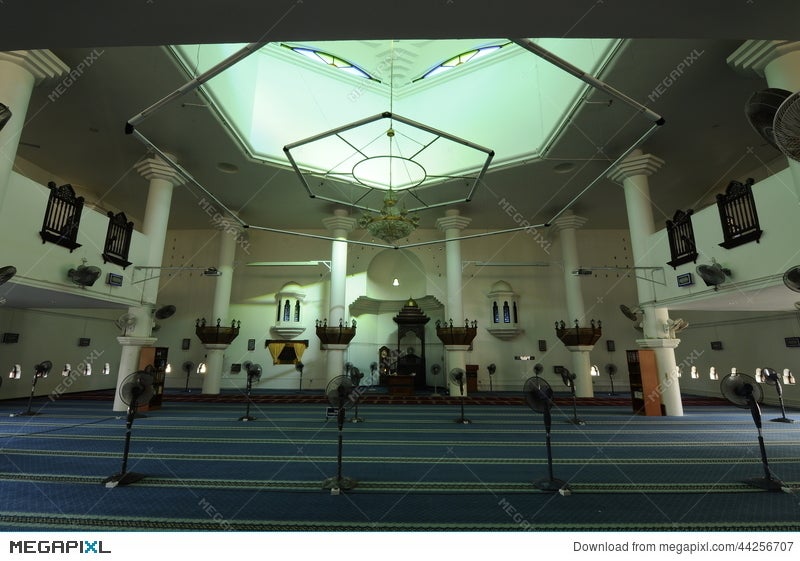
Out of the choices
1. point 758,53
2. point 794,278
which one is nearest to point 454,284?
point 794,278

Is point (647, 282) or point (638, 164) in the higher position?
point (638, 164)

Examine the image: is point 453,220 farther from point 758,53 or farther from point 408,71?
point 758,53

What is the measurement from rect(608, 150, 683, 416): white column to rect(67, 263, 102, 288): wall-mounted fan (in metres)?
9.78

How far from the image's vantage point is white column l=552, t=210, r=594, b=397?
34.2 feet

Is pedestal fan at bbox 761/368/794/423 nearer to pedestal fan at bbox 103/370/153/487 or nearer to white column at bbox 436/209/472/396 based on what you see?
white column at bbox 436/209/472/396

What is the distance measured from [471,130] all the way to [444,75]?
167 centimetres

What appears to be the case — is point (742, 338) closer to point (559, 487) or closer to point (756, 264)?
point (756, 264)

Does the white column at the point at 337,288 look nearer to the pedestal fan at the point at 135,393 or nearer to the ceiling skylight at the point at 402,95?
the ceiling skylight at the point at 402,95

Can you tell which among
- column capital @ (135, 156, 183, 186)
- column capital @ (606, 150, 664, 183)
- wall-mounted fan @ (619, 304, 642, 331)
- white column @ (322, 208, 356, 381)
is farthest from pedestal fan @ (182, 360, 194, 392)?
wall-mounted fan @ (619, 304, 642, 331)

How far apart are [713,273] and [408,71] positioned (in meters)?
8.52

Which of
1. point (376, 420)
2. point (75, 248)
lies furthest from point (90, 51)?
point (376, 420)

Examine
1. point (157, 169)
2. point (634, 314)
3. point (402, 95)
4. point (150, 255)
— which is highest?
point (402, 95)

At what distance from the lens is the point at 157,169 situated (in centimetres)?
794
